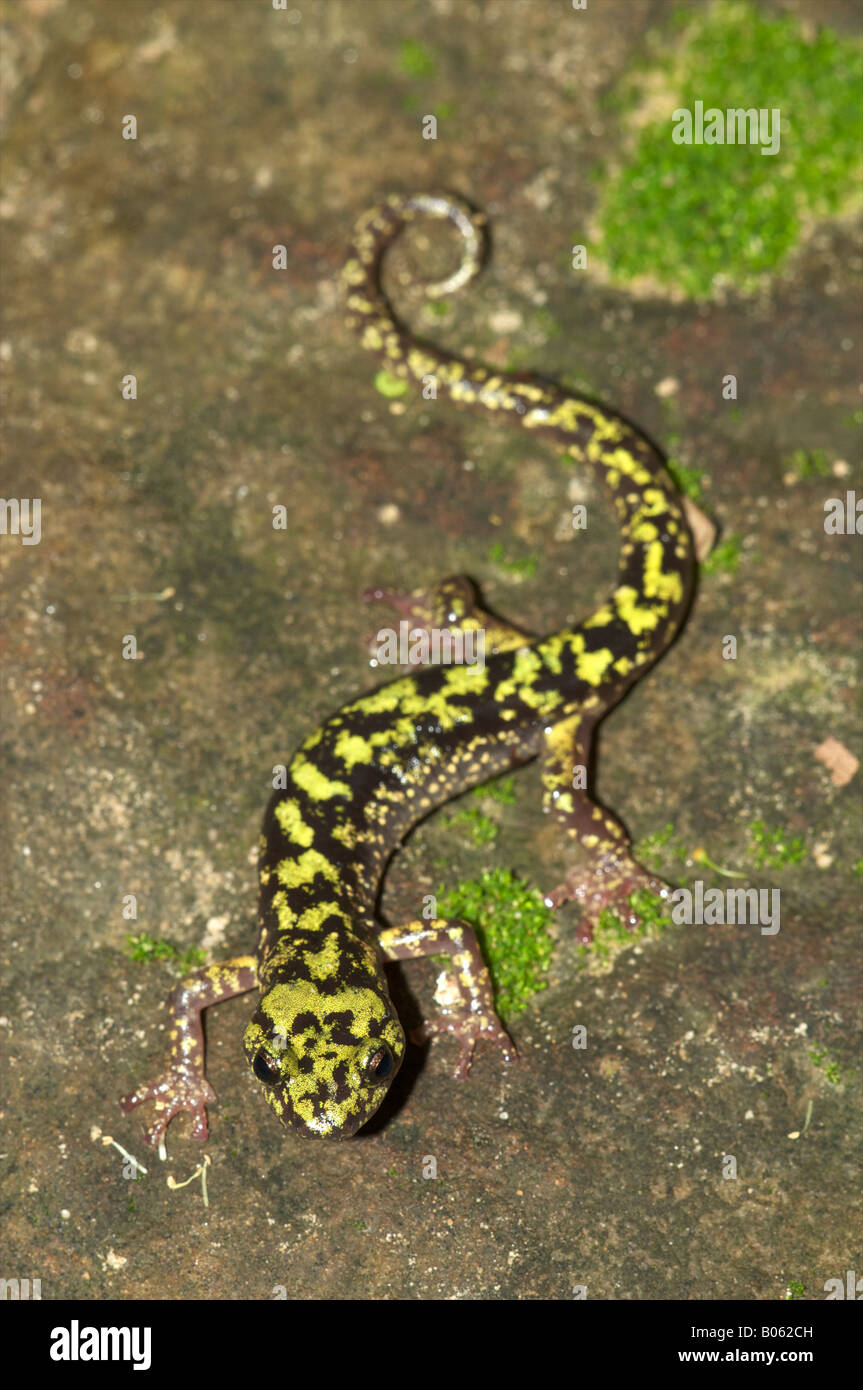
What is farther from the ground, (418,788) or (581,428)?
(581,428)

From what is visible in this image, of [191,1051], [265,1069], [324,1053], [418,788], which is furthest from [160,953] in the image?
[418,788]

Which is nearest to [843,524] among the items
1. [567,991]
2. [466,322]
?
[466,322]

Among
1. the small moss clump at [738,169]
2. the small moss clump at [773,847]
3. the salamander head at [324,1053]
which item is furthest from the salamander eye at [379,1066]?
the small moss clump at [738,169]

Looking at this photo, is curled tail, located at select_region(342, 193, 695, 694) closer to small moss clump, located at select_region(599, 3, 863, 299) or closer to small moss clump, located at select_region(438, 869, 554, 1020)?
small moss clump, located at select_region(599, 3, 863, 299)

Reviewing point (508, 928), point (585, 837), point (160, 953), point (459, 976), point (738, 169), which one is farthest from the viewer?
point (738, 169)

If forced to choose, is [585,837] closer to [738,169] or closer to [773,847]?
[773,847]

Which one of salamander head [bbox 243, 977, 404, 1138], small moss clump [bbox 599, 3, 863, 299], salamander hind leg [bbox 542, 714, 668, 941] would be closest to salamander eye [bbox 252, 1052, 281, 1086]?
salamander head [bbox 243, 977, 404, 1138]
